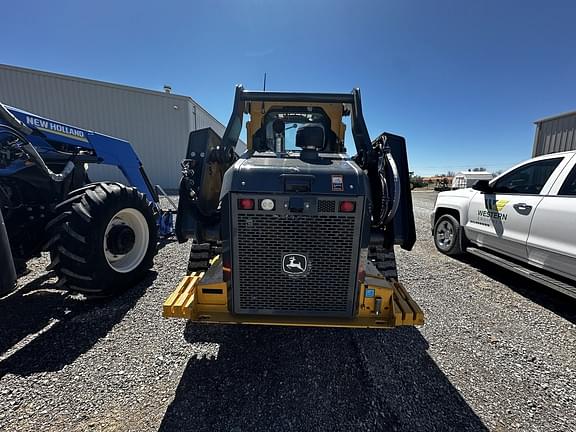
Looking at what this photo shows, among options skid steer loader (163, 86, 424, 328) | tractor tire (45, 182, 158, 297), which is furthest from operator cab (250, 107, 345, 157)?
tractor tire (45, 182, 158, 297)

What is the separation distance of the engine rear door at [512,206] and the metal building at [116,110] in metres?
16.6

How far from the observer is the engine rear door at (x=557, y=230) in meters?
3.13

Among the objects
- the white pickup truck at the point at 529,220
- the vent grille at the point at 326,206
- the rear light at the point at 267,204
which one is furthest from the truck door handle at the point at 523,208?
the rear light at the point at 267,204

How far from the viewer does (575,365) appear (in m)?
2.47

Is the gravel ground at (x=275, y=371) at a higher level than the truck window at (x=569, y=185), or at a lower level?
lower

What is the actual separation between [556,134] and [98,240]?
22.0m

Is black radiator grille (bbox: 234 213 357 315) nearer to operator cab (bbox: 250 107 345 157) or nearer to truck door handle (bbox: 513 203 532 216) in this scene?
operator cab (bbox: 250 107 345 157)

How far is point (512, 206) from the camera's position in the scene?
12.8ft

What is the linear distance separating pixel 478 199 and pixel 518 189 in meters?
0.66

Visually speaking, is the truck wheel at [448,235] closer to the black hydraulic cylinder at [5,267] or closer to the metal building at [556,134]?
the black hydraulic cylinder at [5,267]

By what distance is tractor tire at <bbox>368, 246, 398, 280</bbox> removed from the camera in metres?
3.15

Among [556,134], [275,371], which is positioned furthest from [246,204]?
[556,134]

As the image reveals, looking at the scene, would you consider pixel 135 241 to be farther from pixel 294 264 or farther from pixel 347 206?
pixel 347 206

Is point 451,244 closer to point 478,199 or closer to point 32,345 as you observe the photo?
point 478,199
